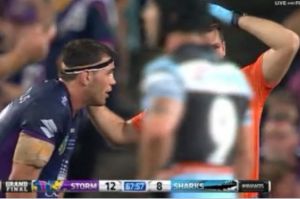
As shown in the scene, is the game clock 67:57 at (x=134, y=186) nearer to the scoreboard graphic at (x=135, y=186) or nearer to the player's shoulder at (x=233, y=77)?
the scoreboard graphic at (x=135, y=186)

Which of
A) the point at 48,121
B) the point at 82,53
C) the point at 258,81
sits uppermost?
the point at 82,53

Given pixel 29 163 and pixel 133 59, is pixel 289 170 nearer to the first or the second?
pixel 133 59

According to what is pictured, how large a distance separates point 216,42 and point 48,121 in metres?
0.63

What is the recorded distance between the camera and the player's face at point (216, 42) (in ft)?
11.4

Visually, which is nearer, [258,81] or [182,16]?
[182,16]

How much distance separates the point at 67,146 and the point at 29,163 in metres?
→ 0.14

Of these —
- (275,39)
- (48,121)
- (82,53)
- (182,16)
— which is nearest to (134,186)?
(48,121)

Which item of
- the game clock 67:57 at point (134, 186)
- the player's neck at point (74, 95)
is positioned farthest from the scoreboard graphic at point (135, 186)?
the player's neck at point (74, 95)

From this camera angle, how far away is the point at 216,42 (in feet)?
11.5

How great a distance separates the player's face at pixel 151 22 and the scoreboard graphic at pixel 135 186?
1.56 feet

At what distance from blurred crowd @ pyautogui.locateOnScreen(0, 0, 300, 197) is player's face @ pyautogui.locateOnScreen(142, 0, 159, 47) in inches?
0.6

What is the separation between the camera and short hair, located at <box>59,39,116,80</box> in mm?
3559

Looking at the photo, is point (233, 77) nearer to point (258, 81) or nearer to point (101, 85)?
point (258, 81)

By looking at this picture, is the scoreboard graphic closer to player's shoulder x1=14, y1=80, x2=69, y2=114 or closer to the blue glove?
player's shoulder x1=14, y1=80, x2=69, y2=114
